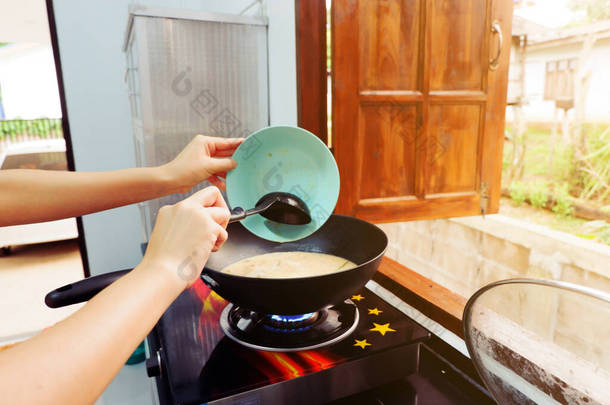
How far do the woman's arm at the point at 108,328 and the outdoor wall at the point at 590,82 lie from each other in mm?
6734

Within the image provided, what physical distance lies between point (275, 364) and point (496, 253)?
8.51 feet

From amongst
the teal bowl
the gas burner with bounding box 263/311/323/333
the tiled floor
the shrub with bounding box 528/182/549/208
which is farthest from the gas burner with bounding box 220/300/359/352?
the shrub with bounding box 528/182/549/208

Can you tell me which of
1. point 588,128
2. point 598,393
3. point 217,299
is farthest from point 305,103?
point 588,128

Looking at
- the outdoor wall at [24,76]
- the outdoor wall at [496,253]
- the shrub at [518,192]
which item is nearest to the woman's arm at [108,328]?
the outdoor wall at [496,253]

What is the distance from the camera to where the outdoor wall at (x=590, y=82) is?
5.62 m

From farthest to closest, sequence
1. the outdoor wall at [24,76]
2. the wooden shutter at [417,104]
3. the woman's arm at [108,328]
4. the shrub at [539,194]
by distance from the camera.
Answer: the outdoor wall at [24,76], the shrub at [539,194], the wooden shutter at [417,104], the woman's arm at [108,328]

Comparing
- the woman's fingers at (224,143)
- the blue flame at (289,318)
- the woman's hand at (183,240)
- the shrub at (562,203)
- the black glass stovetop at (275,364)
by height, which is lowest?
the shrub at (562,203)

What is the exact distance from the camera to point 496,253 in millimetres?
2885

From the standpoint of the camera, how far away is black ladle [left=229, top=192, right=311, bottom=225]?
0.87 m

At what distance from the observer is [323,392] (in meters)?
0.72

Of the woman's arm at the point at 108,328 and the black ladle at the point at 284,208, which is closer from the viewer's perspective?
the woman's arm at the point at 108,328

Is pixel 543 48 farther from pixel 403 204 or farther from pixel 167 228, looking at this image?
pixel 167 228

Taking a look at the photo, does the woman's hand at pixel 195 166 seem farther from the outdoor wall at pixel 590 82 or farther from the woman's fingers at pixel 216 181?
the outdoor wall at pixel 590 82

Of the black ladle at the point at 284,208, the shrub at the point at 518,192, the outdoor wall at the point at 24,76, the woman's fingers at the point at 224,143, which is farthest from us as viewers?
the outdoor wall at the point at 24,76
